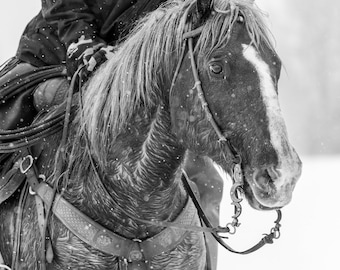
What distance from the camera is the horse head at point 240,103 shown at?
3031 millimetres

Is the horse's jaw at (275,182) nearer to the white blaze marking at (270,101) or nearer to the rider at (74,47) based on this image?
the white blaze marking at (270,101)

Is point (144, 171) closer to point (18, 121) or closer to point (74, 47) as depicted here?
point (74, 47)

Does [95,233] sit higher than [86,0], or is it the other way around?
[86,0]

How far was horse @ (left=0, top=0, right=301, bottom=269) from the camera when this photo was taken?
3.12m

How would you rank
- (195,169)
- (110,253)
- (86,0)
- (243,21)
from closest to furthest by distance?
(243,21) < (110,253) < (86,0) < (195,169)

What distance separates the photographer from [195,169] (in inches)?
179

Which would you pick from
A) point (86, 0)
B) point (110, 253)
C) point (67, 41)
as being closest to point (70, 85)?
point (67, 41)

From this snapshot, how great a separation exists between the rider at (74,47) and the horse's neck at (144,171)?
1.56ft

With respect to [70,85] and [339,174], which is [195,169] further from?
[339,174]

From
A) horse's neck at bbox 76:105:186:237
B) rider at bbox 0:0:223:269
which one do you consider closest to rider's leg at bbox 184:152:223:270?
rider at bbox 0:0:223:269

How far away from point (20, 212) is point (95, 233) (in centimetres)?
48

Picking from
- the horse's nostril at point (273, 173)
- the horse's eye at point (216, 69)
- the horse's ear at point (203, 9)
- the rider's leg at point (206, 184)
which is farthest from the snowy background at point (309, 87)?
the horse's nostril at point (273, 173)

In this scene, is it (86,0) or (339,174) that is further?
(339,174)

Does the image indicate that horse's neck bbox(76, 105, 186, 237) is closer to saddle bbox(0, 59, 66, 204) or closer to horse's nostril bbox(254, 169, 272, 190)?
saddle bbox(0, 59, 66, 204)
